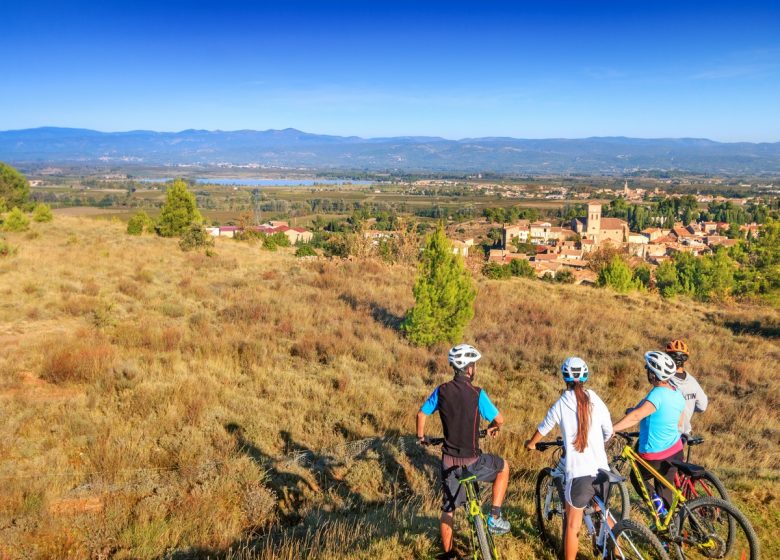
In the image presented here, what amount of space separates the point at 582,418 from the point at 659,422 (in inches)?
37.6

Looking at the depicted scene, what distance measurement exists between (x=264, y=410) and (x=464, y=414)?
4852mm

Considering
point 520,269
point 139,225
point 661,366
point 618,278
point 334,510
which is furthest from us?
point 520,269

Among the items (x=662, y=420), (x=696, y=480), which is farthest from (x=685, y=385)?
(x=696, y=480)

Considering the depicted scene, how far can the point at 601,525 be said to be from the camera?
3.64m

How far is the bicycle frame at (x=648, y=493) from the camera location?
3791 millimetres

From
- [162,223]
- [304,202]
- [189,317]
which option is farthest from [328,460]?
[304,202]

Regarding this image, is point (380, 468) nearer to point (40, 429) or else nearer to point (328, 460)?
point (328, 460)

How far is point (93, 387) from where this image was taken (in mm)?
8023

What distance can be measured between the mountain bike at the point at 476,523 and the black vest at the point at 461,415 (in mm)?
172

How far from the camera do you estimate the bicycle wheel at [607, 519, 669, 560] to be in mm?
3307

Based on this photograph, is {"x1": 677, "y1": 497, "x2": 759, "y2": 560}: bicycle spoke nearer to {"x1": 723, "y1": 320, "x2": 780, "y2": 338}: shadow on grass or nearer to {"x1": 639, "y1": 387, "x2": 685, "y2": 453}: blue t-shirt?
{"x1": 639, "y1": 387, "x2": 685, "y2": 453}: blue t-shirt

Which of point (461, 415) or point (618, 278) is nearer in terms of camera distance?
point (461, 415)

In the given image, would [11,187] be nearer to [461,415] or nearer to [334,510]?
[334,510]

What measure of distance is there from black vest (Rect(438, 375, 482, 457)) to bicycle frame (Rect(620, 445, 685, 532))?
4.48 feet
